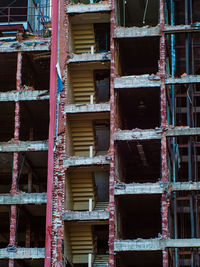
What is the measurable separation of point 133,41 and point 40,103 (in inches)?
273

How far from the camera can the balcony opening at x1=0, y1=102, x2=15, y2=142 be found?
1688 inches

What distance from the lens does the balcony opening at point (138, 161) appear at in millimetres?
41219

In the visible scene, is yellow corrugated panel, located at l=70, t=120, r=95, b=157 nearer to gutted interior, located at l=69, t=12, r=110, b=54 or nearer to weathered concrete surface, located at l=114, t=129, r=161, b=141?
weathered concrete surface, located at l=114, t=129, r=161, b=141

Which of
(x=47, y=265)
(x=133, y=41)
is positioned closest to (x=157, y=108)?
(x=133, y=41)

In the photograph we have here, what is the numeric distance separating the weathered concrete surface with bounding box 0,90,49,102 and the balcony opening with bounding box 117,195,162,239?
7858 millimetres

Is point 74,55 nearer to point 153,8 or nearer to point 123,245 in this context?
point 153,8

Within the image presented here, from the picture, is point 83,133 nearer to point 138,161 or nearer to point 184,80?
point 138,161

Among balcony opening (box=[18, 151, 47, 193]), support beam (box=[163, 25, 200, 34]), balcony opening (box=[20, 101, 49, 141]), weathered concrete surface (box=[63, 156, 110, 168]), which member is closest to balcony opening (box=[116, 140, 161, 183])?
weathered concrete surface (box=[63, 156, 110, 168])

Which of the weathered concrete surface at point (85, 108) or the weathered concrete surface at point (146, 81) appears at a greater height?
the weathered concrete surface at point (146, 81)

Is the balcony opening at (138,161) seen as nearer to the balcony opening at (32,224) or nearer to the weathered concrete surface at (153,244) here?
the weathered concrete surface at (153,244)

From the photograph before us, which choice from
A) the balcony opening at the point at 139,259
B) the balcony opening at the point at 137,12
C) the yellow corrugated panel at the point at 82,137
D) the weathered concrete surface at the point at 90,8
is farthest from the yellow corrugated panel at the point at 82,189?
the balcony opening at the point at 137,12

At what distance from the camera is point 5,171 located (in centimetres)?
4534

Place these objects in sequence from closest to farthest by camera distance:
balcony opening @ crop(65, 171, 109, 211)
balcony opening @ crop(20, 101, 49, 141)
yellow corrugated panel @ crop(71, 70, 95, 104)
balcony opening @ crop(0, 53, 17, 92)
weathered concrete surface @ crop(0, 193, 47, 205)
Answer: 1. weathered concrete surface @ crop(0, 193, 47, 205)
2. balcony opening @ crop(65, 171, 109, 211)
3. yellow corrugated panel @ crop(71, 70, 95, 104)
4. balcony opening @ crop(20, 101, 49, 141)
5. balcony opening @ crop(0, 53, 17, 92)

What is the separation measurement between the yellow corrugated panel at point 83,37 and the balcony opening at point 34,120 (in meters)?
4.14
